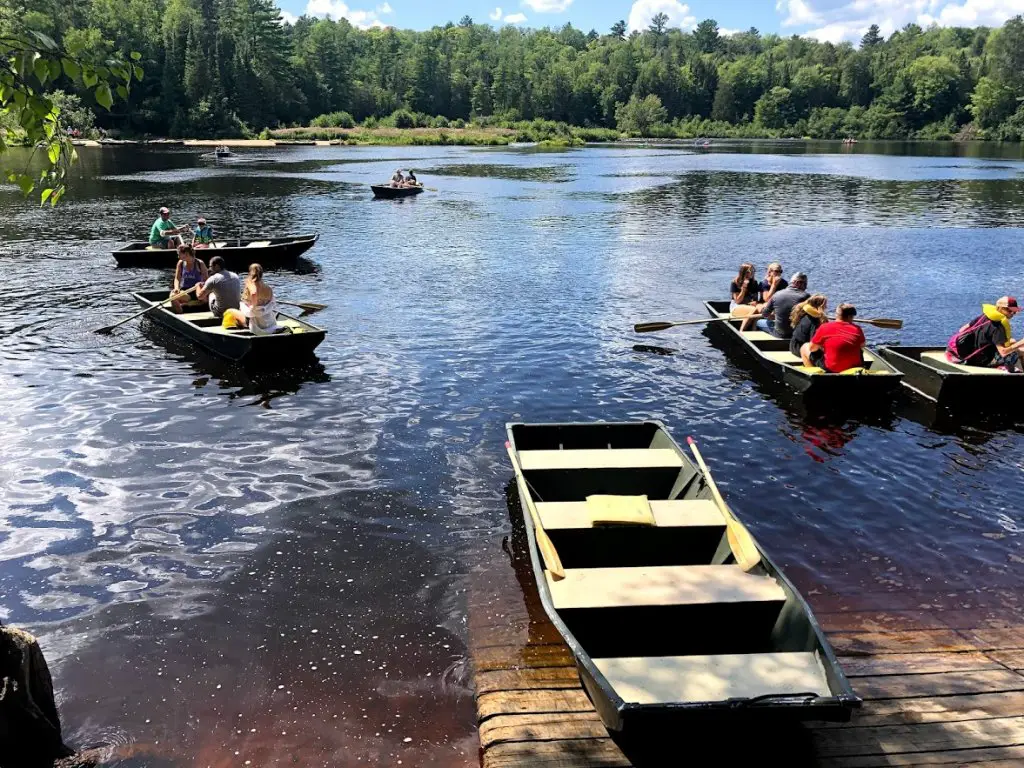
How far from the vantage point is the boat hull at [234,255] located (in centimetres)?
2672

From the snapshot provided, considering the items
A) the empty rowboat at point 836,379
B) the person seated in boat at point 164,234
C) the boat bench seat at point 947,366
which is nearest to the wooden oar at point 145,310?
the person seated in boat at point 164,234

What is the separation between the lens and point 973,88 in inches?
6299

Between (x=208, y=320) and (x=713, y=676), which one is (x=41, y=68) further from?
(x=208, y=320)

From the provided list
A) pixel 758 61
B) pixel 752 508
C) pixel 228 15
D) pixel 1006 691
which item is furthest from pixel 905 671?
pixel 758 61

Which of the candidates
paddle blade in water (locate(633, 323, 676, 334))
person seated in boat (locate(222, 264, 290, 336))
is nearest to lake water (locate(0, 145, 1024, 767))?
paddle blade in water (locate(633, 323, 676, 334))

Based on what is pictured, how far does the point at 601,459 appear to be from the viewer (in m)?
10.4

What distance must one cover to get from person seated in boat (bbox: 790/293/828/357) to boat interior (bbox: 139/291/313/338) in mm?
9959

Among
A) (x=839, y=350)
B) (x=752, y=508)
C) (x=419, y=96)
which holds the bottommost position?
(x=752, y=508)

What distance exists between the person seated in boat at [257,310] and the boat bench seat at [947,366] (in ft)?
42.0

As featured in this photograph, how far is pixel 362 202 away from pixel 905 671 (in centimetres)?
4631

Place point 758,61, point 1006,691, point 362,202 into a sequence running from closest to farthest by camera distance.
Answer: point 1006,691, point 362,202, point 758,61

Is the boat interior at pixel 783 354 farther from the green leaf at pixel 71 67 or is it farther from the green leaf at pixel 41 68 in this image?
the green leaf at pixel 41 68

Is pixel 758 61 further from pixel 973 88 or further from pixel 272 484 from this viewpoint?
pixel 272 484

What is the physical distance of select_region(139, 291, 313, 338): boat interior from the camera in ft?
54.0
